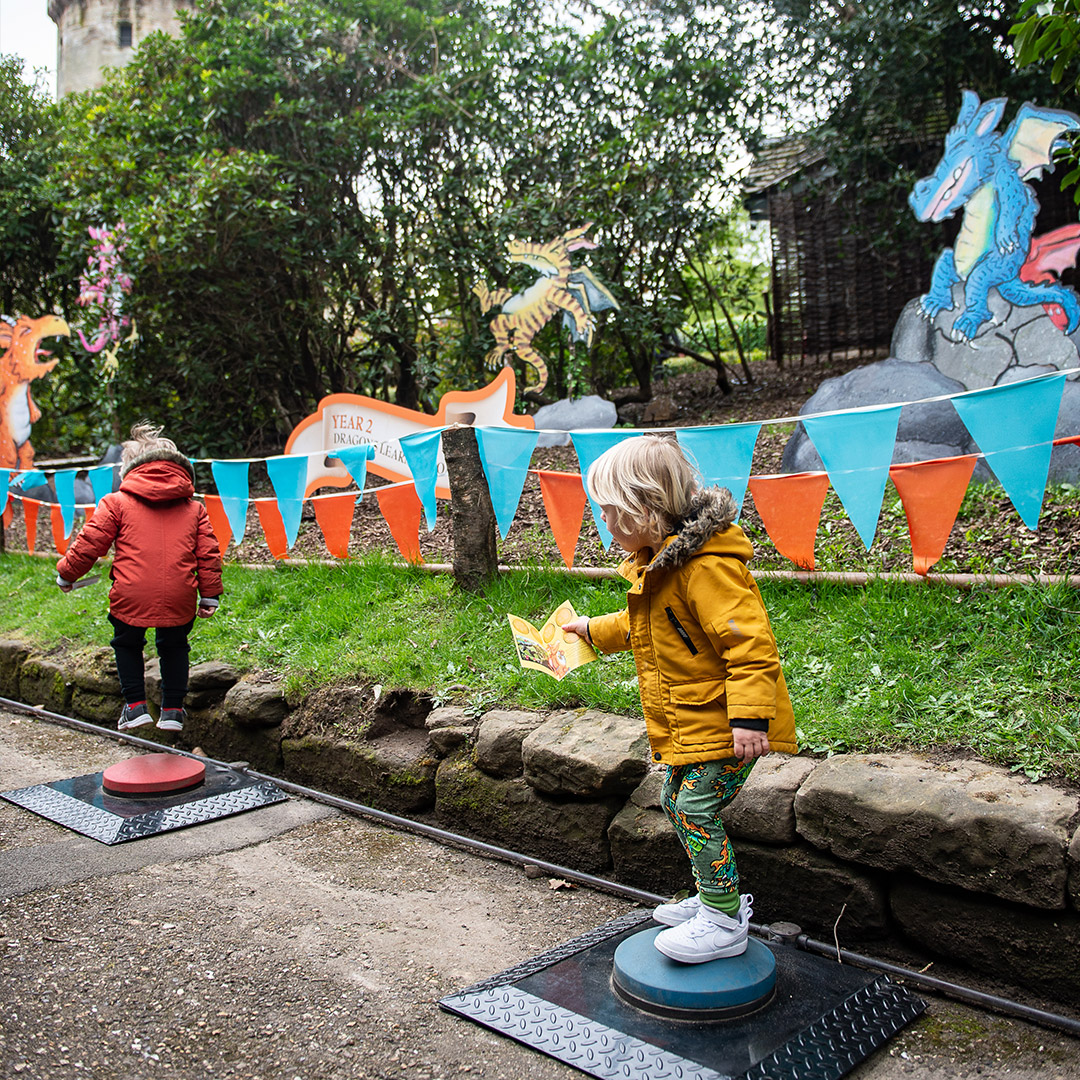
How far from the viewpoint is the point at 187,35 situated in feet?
38.4

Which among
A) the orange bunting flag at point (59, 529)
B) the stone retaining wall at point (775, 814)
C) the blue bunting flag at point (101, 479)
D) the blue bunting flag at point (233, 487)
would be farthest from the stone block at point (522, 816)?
the orange bunting flag at point (59, 529)

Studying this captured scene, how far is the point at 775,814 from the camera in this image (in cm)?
320

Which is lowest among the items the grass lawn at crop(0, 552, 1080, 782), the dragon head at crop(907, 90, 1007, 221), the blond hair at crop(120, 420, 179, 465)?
the grass lawn at crop(0, 552, 1080, 782)

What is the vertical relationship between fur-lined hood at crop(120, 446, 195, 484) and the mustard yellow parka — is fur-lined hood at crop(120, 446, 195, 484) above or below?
above

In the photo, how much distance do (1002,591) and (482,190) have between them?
8639mm

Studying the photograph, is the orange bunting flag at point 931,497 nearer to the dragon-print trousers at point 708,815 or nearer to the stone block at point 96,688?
the dragon-print trousers at point 708,815

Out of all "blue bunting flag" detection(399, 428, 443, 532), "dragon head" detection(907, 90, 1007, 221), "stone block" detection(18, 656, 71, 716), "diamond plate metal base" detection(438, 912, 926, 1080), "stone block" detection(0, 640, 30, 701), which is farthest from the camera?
"dragon head" detection(907, 90, 1007, 221)

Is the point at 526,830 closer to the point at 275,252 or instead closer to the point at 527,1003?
the point at 527,1003

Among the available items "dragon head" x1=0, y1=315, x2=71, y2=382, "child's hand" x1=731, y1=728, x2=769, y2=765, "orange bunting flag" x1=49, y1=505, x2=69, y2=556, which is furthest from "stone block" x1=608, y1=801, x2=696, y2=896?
"dragon head" x1=0, y1=315, x2=71, y2=382

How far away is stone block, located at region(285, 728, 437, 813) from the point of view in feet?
14.8

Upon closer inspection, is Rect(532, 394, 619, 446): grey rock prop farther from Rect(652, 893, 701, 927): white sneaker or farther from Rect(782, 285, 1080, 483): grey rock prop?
Rect(652, 893, 701, 927): white sneaker

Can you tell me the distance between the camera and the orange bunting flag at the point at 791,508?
451 centimetres

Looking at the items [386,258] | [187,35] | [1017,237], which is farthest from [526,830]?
[187,35]

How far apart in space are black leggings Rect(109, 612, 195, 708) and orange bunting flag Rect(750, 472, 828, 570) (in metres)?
2.88
